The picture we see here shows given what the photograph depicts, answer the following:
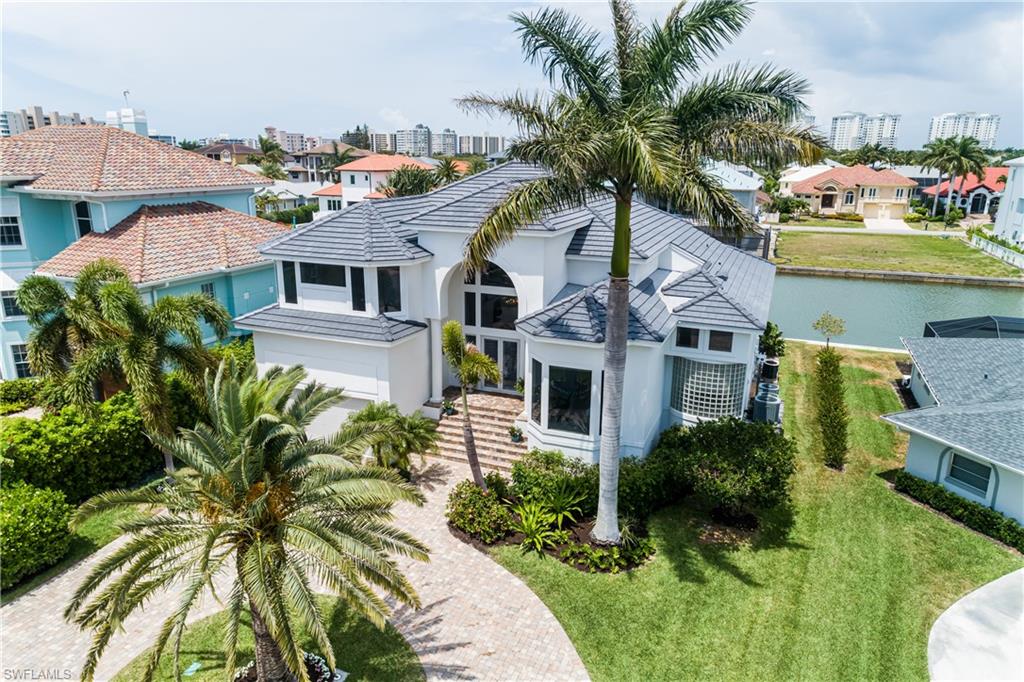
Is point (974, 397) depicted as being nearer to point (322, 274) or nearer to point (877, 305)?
point (322, 274)

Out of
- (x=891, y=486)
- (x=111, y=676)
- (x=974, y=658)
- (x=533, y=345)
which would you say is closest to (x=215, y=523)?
(x=111, y=676)

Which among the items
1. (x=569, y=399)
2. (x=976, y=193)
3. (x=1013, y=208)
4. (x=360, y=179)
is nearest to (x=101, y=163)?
(x=569, y=399)

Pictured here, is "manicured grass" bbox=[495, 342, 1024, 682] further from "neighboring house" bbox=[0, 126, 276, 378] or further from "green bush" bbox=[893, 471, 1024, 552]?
"neighboring house" bbox=[0, 126, 276, 378]

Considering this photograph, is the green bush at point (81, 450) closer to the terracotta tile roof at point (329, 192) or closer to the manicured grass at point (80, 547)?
the manicured grass at point (80, 547)

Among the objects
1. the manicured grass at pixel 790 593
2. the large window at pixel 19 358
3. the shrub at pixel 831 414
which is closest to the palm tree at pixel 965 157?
the shrub at pixel 831 414

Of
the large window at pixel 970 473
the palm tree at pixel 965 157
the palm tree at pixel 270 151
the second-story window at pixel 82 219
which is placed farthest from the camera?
the palm tree at pixel 270 151

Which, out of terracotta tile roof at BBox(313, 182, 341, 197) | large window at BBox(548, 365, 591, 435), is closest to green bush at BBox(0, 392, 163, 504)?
large window at BBox(548, 365, 591, 435)
